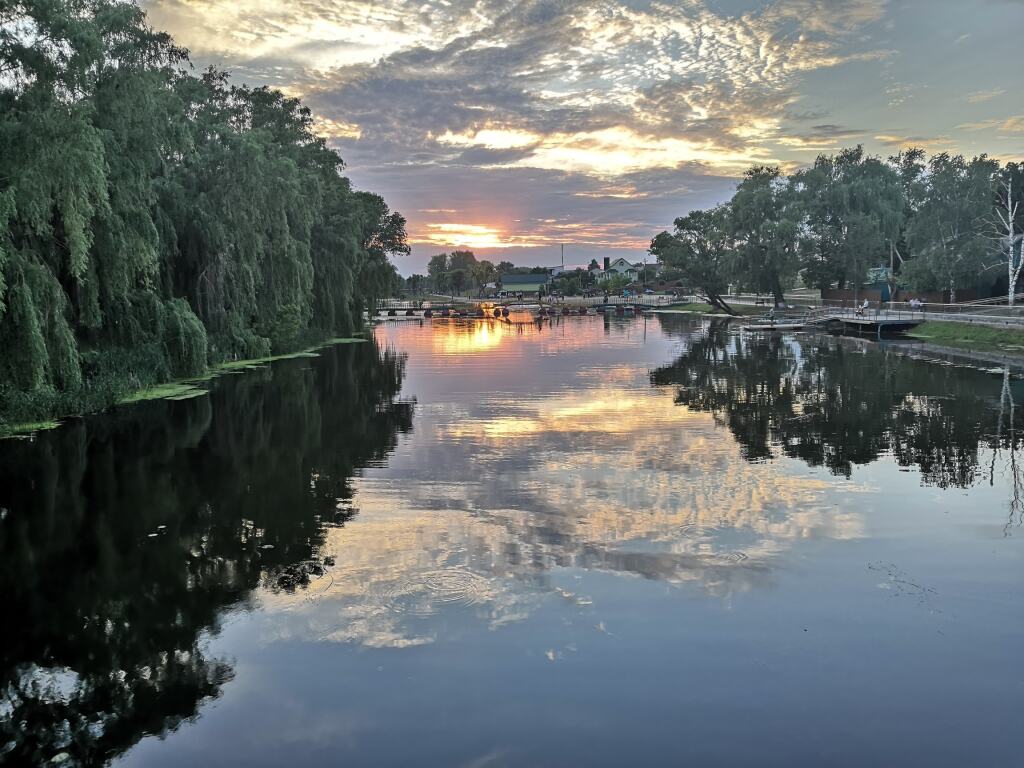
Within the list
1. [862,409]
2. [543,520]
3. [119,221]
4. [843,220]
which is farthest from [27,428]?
[843,220]

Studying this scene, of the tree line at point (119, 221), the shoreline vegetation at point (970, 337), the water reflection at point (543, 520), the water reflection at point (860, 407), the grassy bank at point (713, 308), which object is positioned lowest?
the water reflection at point (860, 407)

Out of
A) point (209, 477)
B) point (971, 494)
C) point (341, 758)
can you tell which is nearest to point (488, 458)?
point (209, 477)

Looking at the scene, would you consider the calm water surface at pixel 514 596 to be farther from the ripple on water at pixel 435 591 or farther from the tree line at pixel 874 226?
the tree line at pixel 874 226

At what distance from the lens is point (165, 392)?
29328 mm

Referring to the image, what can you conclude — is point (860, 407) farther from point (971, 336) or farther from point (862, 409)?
point (971, 336)

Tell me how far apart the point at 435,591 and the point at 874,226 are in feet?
253

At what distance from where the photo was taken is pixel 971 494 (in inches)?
611

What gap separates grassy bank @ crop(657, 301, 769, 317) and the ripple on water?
3312 inches

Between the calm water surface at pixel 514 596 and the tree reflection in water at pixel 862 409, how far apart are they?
11.0 inches

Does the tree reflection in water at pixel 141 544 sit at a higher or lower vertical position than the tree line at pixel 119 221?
lower

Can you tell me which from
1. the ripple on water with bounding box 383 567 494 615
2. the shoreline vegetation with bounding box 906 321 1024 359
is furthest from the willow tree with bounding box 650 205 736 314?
the ripple on water with bounding box 383 567 494 615

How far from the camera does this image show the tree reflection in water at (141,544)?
26.2ft

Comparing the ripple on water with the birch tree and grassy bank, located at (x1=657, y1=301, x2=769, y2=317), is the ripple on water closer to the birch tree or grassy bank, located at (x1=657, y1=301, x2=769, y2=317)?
the birch tree

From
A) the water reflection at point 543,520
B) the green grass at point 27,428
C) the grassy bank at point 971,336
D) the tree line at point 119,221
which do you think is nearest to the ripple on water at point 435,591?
the water reflection at point 543,520
